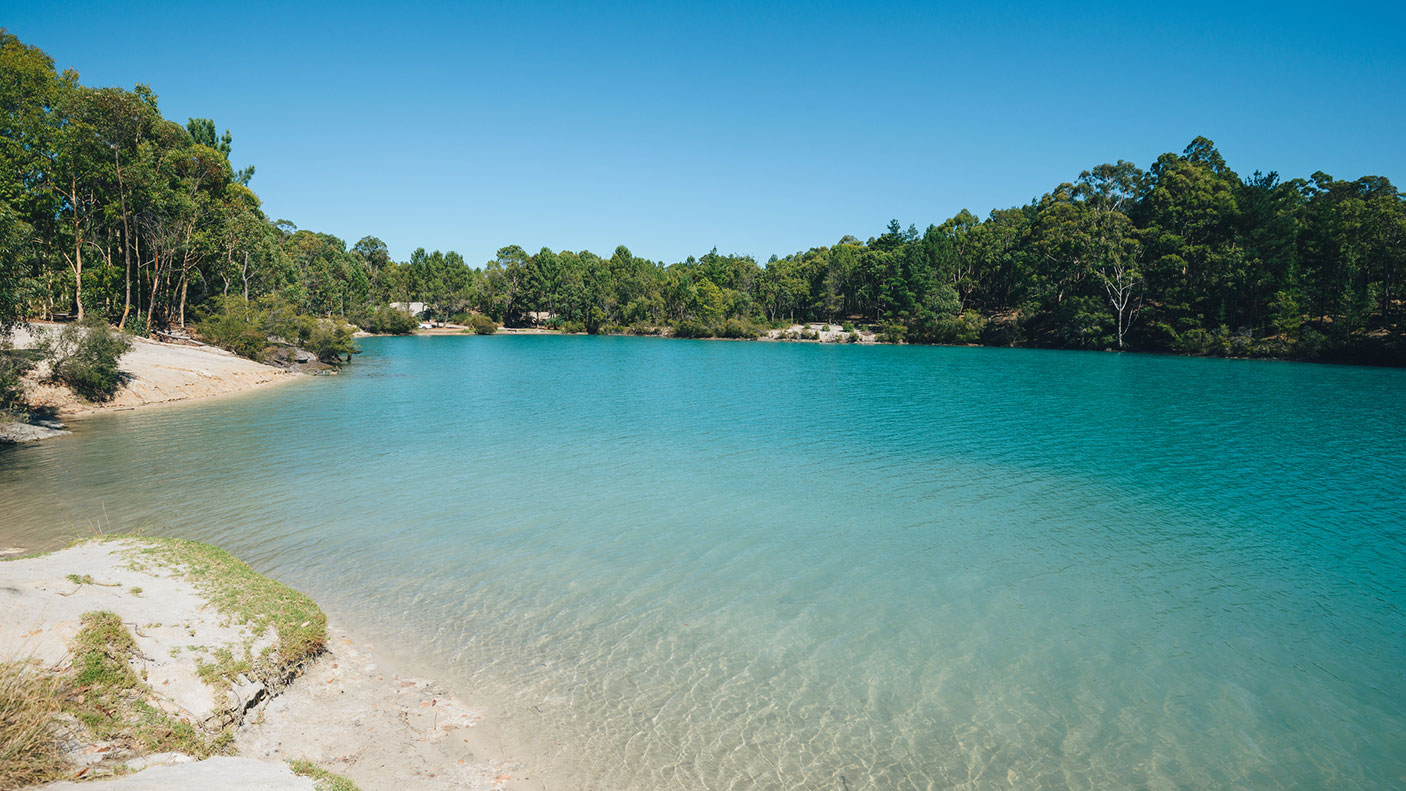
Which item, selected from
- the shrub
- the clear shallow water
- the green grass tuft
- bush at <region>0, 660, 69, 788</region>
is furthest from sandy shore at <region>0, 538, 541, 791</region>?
the shrub

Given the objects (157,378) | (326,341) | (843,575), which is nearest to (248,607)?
(843,575)

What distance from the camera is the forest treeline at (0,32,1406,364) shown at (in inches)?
1282

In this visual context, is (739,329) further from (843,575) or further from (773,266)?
(843,575)

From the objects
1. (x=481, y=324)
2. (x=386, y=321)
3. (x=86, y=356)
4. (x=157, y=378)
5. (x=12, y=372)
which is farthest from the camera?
(x=481, y=324)

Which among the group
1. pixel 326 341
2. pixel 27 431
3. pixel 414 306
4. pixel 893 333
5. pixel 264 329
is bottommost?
pixel 27 431

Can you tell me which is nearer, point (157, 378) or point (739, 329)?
point (157, 378)

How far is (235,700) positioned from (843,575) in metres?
9.27

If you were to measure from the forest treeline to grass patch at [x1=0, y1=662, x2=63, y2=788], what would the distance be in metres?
21.9

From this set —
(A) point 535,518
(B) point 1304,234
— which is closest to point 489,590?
(A) point 535,518

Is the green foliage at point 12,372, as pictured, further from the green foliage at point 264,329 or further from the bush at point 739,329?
the bush at point 739,329

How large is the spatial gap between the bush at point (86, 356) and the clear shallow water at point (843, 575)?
3601 millimetres

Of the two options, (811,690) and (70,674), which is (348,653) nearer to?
(70,674)

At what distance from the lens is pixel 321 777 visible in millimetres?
5539

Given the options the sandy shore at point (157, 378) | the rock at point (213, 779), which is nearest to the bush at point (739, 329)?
the sandy shore at point (157, 378)
